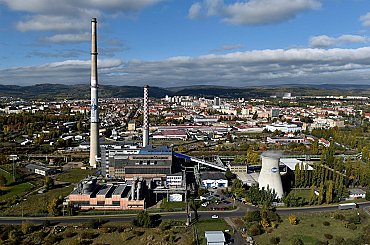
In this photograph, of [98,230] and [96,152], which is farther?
[96,152]

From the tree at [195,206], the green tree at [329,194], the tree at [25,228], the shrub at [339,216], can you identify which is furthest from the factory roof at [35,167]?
the shrub at [339,216]

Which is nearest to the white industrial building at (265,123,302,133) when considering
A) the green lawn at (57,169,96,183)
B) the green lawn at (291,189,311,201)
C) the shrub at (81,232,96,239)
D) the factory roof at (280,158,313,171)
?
the factory roof at (280,158,313,171)

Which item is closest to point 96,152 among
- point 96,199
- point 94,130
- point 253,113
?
point 94,130

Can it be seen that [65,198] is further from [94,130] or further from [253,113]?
[253,113]

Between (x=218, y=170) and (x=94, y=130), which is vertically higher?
(x=94, y=130)

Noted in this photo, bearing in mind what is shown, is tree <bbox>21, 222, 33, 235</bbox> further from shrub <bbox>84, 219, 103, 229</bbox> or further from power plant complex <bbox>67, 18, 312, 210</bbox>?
power plant complex <bbox>67, 18, 312, 210</bbox>

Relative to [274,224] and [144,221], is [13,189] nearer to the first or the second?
[144,221]
